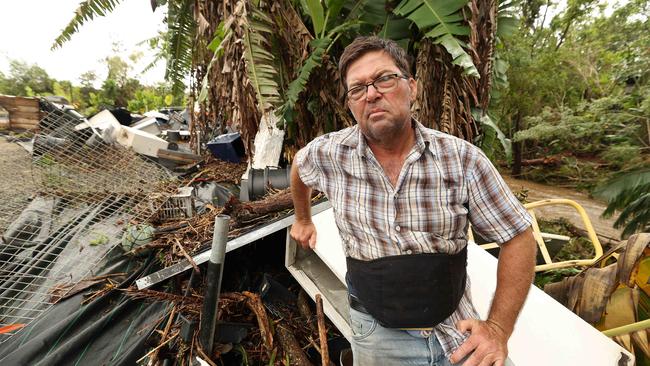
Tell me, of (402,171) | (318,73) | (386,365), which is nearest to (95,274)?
(386,365)

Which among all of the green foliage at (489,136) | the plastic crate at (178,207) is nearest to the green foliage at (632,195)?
the green foliage at (489,136)

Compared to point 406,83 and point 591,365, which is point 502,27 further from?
point 591,365

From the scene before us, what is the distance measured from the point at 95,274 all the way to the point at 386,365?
A: 8.14 ft

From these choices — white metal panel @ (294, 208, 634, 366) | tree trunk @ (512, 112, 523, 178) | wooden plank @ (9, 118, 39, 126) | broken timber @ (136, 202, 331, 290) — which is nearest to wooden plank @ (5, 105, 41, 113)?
wooden plank @ (9, 118, 39, 126)

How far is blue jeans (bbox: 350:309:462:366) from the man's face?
2.68 ft

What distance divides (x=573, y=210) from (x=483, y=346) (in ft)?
31.1

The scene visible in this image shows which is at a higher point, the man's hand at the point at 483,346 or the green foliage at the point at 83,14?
the green foliage at the point at 83,14

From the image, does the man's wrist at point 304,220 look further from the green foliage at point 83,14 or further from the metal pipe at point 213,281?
the green foliage at point 83,14

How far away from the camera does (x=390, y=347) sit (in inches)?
47.6

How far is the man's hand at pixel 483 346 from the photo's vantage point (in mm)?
1011

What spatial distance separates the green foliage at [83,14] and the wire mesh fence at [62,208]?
102 centimetres

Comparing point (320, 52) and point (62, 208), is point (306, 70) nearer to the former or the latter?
point (320, 52)

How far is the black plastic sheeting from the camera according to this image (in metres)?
1.89

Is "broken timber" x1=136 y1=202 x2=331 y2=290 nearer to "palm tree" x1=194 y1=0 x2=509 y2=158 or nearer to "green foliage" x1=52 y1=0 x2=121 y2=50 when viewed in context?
"palm tree" x1=194 y1=0 x2=509 y2=158
